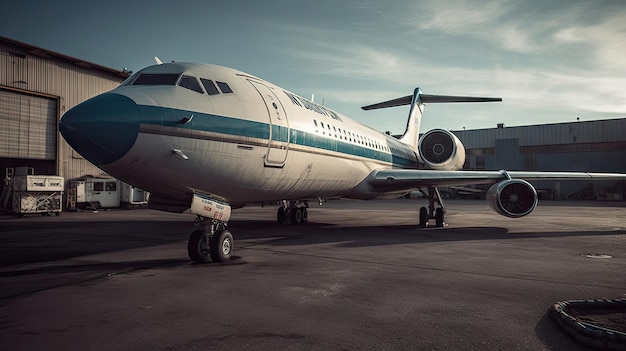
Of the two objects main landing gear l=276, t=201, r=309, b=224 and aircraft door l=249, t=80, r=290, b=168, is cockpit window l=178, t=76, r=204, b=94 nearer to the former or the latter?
aircraft door l=249, t=80, r=290, b=168

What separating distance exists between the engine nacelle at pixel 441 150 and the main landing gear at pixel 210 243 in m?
14.1

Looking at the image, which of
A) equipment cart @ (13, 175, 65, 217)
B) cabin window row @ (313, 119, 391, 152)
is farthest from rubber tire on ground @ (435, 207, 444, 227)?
equipment cart @ (13, 175, 65, 217)

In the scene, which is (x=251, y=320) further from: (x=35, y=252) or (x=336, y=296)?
(x=35, y=252)

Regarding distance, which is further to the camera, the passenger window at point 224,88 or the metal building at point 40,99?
the metal building at point 40,99

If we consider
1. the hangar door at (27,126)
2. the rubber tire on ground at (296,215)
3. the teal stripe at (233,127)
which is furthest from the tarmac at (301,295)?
the hangar door at (27,126)

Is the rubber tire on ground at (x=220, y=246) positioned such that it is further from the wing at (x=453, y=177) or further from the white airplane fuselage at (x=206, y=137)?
the wing at (x=453, y=177)

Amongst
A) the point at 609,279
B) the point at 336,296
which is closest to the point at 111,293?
the point at 336,296

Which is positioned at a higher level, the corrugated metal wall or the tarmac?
the corrugated metal wall

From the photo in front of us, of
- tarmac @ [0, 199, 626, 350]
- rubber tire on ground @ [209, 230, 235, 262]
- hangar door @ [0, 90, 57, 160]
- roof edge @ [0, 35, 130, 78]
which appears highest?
roof edge @ [0, 35, 130, 78]

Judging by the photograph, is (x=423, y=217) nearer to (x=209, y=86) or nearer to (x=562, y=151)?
(x=209, y=86)

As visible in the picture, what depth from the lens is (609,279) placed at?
21.8 feet

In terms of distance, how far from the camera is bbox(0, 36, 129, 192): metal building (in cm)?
2562

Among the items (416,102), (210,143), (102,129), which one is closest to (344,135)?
(210,143)

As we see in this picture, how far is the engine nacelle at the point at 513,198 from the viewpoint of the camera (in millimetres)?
13508
